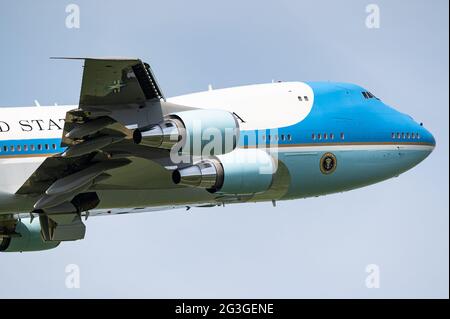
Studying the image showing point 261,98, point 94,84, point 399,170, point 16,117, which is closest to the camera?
point 94,84

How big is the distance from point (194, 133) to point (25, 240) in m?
15.4

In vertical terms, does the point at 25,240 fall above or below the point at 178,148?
below

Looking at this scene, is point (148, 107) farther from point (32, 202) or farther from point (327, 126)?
point (327, 126)

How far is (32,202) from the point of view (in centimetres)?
4766

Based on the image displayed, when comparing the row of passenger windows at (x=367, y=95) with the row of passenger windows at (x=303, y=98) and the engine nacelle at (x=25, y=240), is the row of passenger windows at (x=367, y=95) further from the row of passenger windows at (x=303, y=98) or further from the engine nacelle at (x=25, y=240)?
the engine nacelle at (x=25, y=240)

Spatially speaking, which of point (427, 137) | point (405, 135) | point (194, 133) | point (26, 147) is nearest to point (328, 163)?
point (405, 135)

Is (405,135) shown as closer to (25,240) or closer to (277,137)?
(277,137)

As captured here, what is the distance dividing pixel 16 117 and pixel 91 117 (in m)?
4.60

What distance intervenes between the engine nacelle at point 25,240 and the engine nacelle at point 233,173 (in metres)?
12.1

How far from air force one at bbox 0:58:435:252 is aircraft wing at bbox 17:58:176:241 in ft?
0.15

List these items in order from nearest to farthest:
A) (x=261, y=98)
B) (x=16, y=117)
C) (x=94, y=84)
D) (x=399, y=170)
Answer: (x=94, y=84) → (x=16, y=117) → (x=261, y=98) → (x=399, y=170)

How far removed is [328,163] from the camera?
5153 cm

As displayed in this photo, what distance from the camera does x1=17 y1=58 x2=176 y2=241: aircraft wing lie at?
138 feet

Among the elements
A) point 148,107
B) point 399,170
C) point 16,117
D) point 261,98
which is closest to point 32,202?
point 16,117
